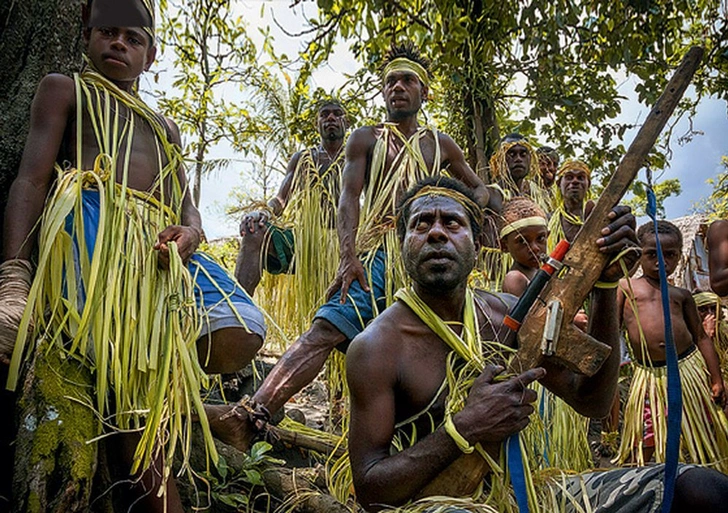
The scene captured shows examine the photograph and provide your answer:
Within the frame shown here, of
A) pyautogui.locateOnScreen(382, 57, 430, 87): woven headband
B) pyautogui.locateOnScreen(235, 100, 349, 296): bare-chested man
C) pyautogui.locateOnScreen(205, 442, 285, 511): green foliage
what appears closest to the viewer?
pyautogui.locateOnScreen(205, 442, 285, 511): green foliage

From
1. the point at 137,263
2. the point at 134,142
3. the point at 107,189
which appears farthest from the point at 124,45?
the point at 137,263

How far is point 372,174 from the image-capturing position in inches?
137

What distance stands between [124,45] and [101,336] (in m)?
1.00

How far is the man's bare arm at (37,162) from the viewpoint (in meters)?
1.73

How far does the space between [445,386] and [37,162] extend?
1.36 metres

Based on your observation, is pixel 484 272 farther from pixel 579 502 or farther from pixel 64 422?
pixel 64 422

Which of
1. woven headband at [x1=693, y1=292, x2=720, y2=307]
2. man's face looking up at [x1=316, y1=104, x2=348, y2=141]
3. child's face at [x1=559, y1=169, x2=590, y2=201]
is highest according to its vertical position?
man's face looking up at [x1=316, y1=104, x2=348, y2=141]

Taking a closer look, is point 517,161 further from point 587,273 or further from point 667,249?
point 587,273

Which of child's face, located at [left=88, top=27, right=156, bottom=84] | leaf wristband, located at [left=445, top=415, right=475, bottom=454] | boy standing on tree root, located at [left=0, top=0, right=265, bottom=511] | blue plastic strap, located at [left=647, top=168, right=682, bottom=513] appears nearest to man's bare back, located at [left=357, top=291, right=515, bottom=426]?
leaf wristband, located at [left=445, top=415, right=475, bottom=454]

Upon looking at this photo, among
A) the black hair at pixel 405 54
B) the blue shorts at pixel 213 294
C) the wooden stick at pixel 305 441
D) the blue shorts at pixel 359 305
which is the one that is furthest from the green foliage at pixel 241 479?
the black hair at pixel 405 54

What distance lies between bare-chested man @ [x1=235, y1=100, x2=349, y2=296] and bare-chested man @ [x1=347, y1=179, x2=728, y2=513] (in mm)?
1747

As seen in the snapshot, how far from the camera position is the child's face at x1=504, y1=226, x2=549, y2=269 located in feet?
11.8

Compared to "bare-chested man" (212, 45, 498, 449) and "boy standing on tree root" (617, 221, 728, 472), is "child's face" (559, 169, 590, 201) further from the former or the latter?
"bare-chested man" (212, 45, 498, 449)

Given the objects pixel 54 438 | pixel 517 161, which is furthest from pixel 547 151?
pixel 54 438
